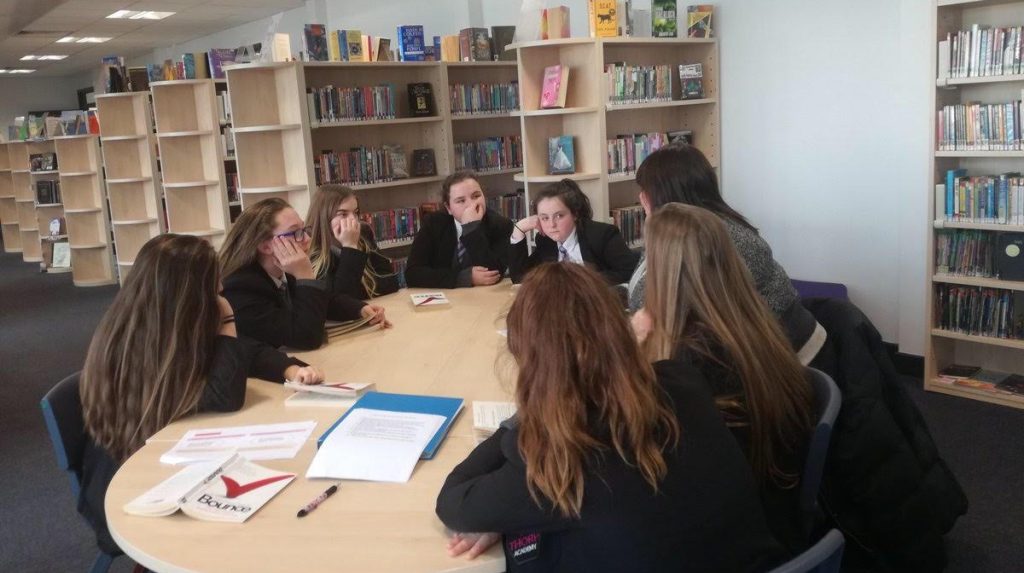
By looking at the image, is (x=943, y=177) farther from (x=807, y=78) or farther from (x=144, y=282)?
(x=144, y=282)

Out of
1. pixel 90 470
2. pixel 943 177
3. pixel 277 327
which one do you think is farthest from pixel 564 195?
pixel 90 470

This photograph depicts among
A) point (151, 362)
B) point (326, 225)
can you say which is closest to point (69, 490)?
point (326, 225)

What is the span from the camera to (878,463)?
2186 millimetres

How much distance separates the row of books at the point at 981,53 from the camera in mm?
3793

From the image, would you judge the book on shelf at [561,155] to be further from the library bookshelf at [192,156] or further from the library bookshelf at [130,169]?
the library bookshelf at [130,169]

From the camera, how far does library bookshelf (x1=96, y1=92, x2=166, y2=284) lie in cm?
760

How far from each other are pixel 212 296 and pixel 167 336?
0.15m

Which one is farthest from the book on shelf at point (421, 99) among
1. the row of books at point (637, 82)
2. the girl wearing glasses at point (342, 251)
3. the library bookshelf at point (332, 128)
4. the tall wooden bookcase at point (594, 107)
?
the girl wearing glasses at point (342, 251)

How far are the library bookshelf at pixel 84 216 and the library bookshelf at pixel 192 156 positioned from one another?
9.79 ft

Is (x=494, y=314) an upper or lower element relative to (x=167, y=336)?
lower

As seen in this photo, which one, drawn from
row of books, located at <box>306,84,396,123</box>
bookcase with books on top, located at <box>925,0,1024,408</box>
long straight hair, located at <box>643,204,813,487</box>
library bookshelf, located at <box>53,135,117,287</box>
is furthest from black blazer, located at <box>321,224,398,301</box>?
library bookshelf, located at <box>53,135,117,287</box>

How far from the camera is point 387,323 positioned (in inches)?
119

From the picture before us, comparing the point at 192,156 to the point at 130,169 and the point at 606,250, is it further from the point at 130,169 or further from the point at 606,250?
the point at 606,250

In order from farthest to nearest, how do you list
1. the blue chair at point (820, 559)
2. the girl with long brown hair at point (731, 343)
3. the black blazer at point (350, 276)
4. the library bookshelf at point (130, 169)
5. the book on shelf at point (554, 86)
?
the library bookshelf at point (130, 169) < the book on shelf at point (554, 86) < the black blazer at point (350, 276) < the girl with long brown hair at point (731, 343) < the blue chair at point (820, 559)
